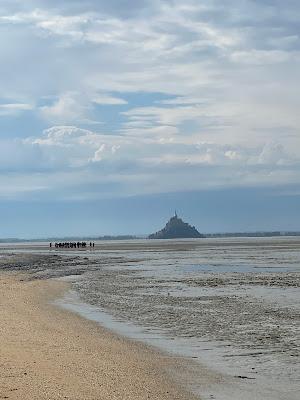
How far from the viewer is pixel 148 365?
45.8 ft

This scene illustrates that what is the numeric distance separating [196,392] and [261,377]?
1973mm

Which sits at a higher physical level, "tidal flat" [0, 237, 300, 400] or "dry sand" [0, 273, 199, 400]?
"dry sand" [0, 273, 199, 400]

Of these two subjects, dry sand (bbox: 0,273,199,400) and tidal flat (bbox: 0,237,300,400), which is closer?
dry sand (bbox: 0,273,199,400)

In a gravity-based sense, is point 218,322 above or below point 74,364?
below

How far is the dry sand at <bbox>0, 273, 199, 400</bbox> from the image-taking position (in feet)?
35.7

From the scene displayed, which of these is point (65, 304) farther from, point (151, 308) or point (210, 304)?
point (210, 304)

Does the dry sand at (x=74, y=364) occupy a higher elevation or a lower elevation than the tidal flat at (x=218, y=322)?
higher

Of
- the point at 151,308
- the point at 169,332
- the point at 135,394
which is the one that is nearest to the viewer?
the point at 135,394

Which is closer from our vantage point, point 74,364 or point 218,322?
point 74,364

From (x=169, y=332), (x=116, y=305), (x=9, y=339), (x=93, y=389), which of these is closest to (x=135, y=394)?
(x=93, y=389)

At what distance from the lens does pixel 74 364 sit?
13.4 m

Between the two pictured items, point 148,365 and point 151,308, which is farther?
point 151,308

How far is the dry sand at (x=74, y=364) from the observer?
35.7ft

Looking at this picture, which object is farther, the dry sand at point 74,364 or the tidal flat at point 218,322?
the tidal flat at point 218,322
